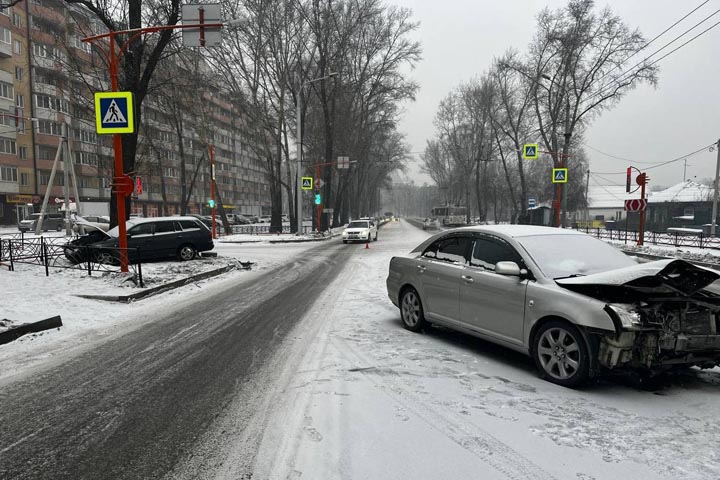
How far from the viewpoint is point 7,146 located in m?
47.5

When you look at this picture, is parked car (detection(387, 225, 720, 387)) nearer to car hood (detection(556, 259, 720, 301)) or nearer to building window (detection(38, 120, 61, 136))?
car hood (detection(556, 259, 720, 301))

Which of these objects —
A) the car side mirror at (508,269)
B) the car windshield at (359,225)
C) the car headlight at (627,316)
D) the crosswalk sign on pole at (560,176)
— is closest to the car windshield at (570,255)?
the car side mirror at (508,269)

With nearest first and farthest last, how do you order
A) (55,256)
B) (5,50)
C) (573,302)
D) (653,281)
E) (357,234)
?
(653,281) → (573,302) → (55,256) → (357,234) → (5,50)

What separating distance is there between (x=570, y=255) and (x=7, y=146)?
190 ft

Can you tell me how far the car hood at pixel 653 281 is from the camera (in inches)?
165

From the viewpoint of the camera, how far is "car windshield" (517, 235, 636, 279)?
196 inches

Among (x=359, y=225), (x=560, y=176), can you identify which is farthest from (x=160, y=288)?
(x=560, y=176)

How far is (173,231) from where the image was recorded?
52.3 ft

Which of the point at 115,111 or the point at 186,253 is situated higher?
the point at 115,111

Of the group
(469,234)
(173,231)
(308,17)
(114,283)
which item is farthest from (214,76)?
(469,234)

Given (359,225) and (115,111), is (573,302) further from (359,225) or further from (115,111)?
(359,225)

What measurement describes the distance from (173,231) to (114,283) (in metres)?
5.79

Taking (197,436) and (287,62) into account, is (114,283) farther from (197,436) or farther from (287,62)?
(287,62)

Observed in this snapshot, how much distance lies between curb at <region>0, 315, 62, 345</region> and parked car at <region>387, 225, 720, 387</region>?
579 cm
